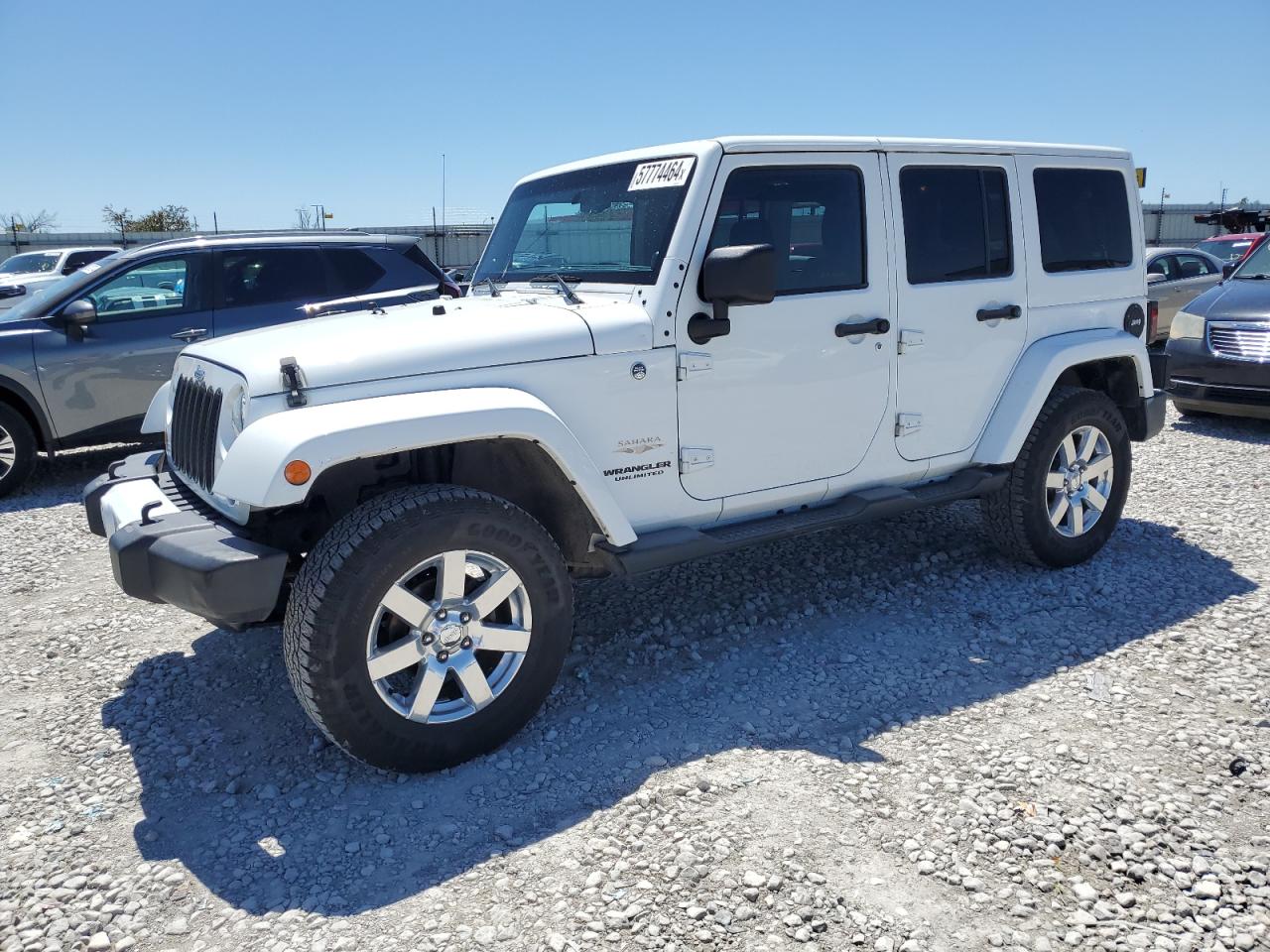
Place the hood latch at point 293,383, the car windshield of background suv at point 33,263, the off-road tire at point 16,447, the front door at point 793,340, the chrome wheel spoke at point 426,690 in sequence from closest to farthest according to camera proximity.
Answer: the hood latch at point 293,383
the chrome wheel spoke at point 426,690
the front door at point 793,340
the off-road tire at point 16,447
the car windshield of background suv at point 33,263

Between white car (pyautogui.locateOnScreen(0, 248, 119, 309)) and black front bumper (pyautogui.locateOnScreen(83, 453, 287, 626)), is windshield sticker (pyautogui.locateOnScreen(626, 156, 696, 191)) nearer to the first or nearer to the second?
black front bumper (pyautogui.locateOnScreen(83, 453, 287, 626))

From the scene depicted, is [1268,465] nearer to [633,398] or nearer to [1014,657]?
[1014,657]

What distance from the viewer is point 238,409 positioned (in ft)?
10.6

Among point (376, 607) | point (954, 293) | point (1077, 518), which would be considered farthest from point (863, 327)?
point (376, 607)

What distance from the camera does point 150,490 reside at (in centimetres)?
355

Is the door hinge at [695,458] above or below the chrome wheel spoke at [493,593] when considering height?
above

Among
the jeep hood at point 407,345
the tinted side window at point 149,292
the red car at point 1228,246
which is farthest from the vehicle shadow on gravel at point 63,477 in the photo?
the red car at point 1228,246

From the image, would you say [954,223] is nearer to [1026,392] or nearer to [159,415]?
[1026,392]

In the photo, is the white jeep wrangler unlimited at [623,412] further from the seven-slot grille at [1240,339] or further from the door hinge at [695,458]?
the seven-slot grille at [1240,339]

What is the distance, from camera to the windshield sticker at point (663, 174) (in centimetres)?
372

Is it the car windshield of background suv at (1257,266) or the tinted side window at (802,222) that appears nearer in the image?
the tinted side window at (802,222)

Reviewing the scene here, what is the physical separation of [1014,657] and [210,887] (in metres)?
3.17

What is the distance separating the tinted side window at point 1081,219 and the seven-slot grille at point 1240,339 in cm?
410

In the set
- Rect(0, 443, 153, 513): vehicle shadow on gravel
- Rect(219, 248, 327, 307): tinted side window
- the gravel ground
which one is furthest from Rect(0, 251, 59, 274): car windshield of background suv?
the gravel ground
